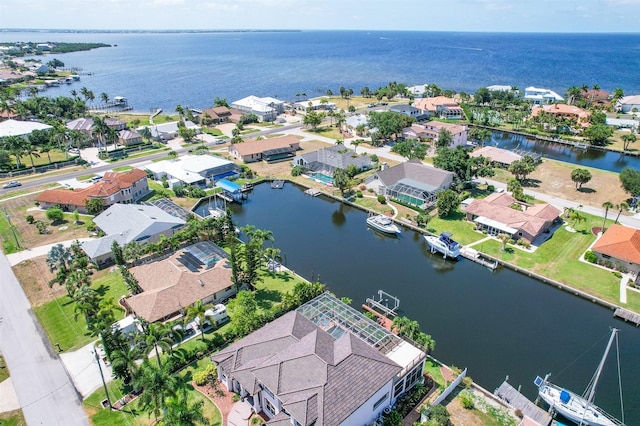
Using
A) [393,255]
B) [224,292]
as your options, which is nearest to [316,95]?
[393,255]

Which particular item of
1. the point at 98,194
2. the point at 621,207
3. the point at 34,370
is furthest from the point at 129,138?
the point at 621,207

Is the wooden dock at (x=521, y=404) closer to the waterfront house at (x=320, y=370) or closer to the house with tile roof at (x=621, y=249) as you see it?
the waterfront house at (x=320, y=370)

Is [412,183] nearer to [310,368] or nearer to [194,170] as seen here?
[194,170]

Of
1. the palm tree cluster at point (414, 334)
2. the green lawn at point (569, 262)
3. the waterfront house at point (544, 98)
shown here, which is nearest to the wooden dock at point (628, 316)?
the green lawn at point (569, 262)

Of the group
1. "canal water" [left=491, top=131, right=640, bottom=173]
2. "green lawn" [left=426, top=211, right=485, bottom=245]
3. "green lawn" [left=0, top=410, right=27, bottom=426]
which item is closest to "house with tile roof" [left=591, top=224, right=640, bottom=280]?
"green lawn" [left=426, top=211, right=485, bottom=245]

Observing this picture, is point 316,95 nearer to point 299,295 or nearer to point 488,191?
point 488,191

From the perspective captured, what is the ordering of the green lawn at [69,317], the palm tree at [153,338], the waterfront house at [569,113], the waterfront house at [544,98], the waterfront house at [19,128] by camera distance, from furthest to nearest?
the waterfront house at [544,98], the waterfront house at [569,113], the waterfront house at [19,128], the green lawn at [69,317], the palm tree at [153,338]
